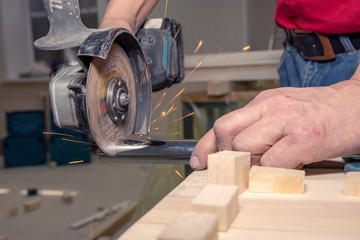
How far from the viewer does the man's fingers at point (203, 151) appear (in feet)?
2.65

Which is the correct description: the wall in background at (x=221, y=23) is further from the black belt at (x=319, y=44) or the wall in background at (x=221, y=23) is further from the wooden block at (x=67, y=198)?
the black belt at (x=319, y=44)

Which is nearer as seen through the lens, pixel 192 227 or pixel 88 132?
pixel 192 227

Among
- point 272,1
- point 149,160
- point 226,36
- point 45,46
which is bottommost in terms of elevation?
point 149,160

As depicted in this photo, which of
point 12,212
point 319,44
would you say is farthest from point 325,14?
point 12,212

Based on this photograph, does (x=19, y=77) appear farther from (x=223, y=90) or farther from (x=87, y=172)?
(x=223, y=90)

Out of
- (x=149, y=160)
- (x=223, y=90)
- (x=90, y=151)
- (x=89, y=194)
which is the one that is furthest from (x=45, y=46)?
(x=90, y=151)

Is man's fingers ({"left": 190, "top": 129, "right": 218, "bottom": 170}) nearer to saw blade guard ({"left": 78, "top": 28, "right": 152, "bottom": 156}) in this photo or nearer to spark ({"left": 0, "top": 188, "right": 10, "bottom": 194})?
saw blade guard ({"left": 78, "top": 28, "right": 152, "bottom": 156})

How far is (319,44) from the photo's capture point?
4.24 ft

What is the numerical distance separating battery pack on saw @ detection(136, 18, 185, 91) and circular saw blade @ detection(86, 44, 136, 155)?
0.79 feet

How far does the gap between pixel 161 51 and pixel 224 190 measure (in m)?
0.88

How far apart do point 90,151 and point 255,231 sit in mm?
4995

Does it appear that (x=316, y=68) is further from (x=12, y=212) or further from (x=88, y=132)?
(x=12, y=212)

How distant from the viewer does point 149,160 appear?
94 cm

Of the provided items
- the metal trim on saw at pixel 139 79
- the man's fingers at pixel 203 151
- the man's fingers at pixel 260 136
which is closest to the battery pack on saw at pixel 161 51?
the metal trim on saw at pixel 139 79
